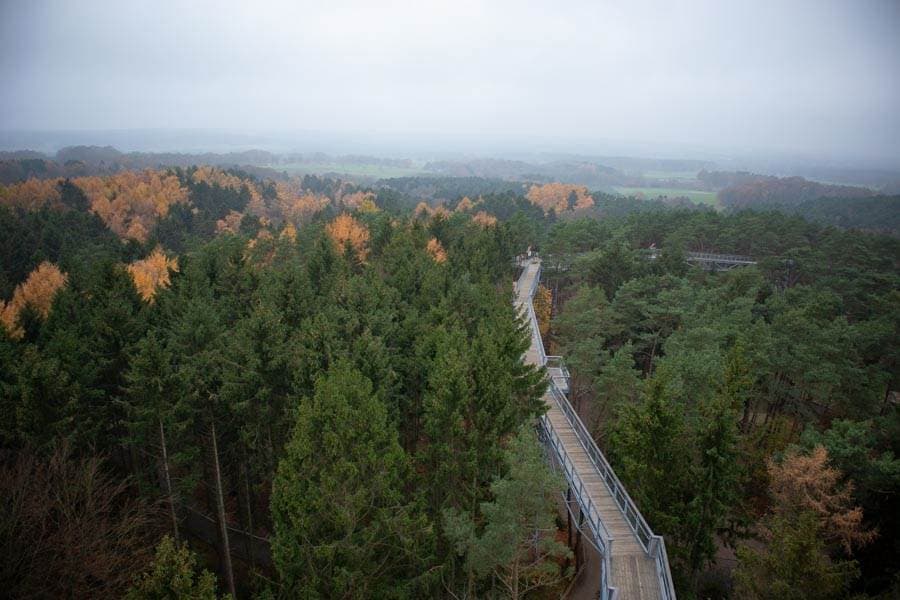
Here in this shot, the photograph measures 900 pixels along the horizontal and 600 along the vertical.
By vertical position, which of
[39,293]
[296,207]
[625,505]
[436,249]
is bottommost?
[625,505]

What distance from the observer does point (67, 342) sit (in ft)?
68.3

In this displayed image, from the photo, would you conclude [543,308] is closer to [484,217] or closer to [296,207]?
[484,217]

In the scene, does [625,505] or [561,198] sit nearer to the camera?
[625,505]

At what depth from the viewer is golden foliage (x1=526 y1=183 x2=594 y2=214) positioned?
118 metres

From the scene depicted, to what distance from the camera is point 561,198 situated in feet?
404

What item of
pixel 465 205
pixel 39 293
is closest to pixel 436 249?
pixel 39 293

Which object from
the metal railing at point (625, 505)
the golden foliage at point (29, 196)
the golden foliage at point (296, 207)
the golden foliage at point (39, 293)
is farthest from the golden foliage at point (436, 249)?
the golden foliage at point (29, 196)

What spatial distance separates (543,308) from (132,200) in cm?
7428

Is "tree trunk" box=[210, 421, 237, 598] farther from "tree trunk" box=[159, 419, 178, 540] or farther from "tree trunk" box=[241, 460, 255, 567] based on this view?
"tree trunk" box=[159, 419, 178, 540]

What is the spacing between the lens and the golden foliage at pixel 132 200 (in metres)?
77.8

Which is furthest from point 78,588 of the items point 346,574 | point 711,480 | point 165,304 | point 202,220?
point 202,220

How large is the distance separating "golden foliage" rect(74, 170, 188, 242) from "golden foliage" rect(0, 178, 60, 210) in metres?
5.24

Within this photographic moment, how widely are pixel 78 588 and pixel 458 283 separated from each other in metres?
22.1

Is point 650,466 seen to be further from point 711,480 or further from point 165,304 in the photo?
point 165,304
